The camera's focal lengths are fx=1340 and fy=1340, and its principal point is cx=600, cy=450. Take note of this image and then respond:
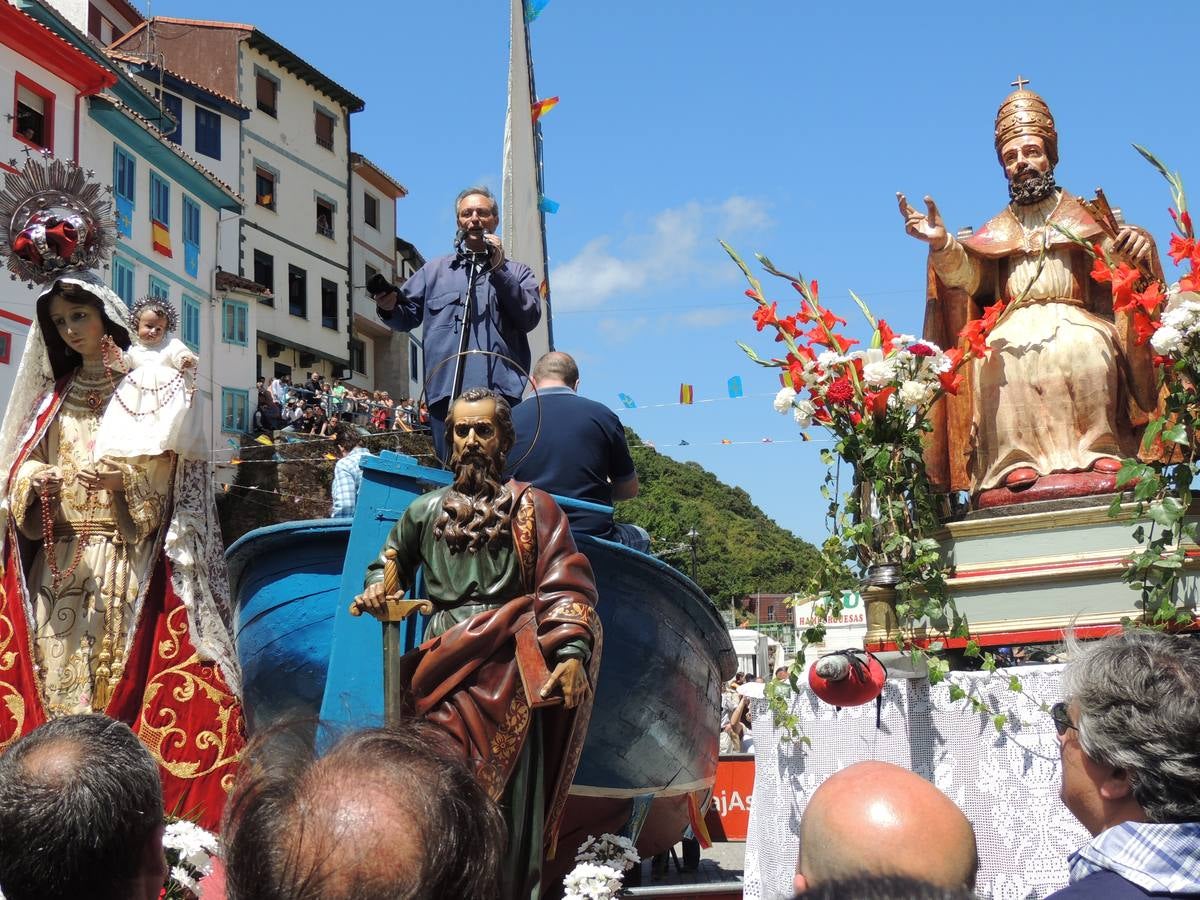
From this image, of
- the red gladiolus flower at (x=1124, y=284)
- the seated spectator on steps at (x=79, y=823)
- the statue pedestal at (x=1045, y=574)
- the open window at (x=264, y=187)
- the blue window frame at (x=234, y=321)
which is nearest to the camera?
the seated spectator on steps at (x=79, y=823)

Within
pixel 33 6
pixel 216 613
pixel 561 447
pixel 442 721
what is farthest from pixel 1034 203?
pixel 33 6

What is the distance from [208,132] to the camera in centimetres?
3891

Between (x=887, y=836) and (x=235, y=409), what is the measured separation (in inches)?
1425

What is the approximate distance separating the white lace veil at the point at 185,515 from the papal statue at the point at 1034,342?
3.40 m

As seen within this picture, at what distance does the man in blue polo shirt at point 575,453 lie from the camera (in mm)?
5672

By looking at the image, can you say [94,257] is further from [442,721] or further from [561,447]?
[442,721]

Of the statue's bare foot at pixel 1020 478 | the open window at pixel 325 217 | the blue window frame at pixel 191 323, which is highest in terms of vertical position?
the open window at pixel 325 217

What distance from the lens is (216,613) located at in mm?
6273

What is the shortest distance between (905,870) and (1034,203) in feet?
17.1

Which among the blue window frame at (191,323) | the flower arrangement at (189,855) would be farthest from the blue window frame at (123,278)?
the flower arrangement at (189,855)

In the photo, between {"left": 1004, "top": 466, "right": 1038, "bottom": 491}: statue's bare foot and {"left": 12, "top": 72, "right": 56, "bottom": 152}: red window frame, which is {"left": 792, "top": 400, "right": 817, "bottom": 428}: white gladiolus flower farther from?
{"left": 12, "top": 72, "right": 56, "bottom": 152}: red window frame

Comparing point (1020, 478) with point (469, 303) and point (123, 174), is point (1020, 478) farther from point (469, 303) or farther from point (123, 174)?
point (123, 174)

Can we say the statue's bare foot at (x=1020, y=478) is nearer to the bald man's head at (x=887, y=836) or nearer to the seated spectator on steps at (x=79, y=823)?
the bald man's head at (x=887, y=836)

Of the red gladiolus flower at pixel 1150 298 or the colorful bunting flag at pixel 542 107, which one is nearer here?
the red gladiolus flower at pixel 1150 298
